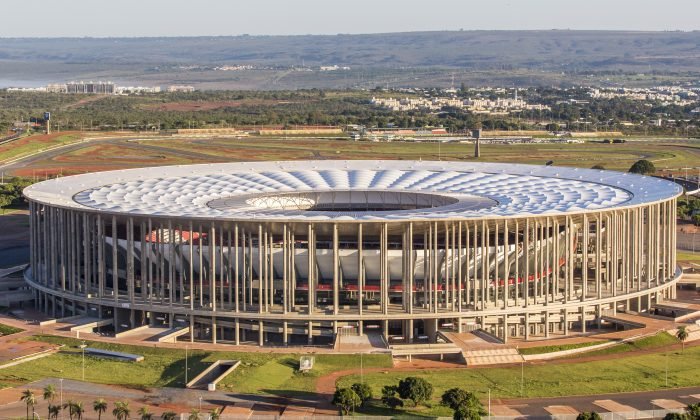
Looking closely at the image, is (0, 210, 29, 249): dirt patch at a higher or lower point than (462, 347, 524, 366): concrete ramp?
higher

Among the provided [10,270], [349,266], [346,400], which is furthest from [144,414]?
[10,270]

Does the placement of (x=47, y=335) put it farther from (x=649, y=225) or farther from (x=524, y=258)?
(x=649, y=225)

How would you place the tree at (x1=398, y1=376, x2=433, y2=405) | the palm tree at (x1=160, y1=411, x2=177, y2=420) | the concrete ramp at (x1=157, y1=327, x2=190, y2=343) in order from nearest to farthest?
the palm tree at (x1=160, y1=411, x2=177, y2=420) → the tree at (x1=398, y1=376, x2=433, y2=405) → the concrete ramp at (x1=157, y1=327, x2=190, y2=343)

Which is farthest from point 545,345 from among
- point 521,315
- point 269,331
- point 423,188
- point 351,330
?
point 423,188

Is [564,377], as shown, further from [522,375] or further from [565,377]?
[522,375]

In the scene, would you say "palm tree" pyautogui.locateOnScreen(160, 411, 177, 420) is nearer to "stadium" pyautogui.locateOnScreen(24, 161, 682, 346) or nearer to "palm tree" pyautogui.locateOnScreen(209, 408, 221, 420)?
"palm tree" pyautogui.locateOnScreen(209, 408, 221, 420)

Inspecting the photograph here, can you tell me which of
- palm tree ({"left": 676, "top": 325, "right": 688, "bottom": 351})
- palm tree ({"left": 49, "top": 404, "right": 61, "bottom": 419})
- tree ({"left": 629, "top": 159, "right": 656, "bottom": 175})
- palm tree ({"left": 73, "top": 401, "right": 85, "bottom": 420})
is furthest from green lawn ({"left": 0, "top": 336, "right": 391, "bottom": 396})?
tree ({"left": 629, "top": 159, "right": 656, "bottom": 175})
